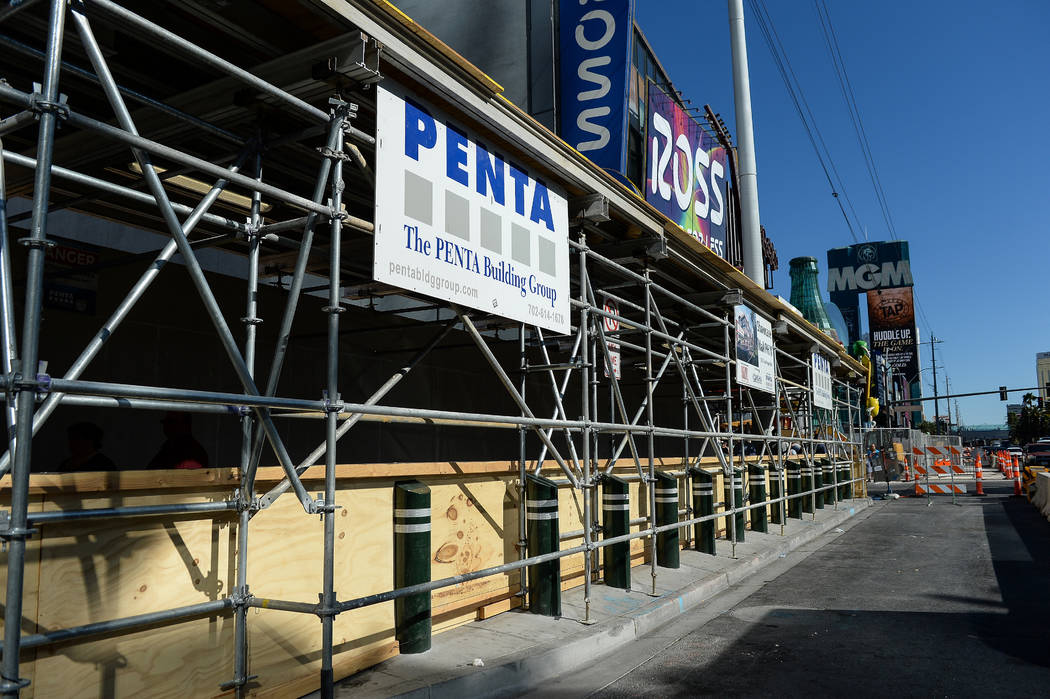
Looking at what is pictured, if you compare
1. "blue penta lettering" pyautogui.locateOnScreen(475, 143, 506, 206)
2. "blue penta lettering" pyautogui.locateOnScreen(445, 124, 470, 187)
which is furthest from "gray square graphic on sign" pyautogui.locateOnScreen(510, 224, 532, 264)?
"blue penta lettering" pyautogui.locateOnScreen(445, 124, 470, 187)

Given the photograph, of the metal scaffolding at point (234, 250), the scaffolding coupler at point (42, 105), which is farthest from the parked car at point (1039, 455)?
the scaffolding coupler at point (42, 105)

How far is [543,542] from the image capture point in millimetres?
7504

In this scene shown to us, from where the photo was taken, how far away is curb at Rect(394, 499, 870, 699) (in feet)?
17.7

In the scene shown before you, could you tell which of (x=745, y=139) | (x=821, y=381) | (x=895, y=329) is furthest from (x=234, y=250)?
(x=895, y=329)

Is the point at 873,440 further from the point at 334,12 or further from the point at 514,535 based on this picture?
the point at 334,12

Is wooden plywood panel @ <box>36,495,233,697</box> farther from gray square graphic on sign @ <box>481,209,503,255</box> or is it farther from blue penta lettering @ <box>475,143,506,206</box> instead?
blue penta lettering @ <box>475,143,506,206</box>

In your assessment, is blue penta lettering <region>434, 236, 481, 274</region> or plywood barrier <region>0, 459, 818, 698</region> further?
blue penta lettering <region>434, 236, 481, 274</region>

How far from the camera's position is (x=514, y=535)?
304 inches

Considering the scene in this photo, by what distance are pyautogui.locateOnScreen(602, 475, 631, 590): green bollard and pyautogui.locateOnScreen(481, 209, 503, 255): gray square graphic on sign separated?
11.7 ft

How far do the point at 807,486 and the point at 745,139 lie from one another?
1329cm

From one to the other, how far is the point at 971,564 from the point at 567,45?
13371 millimetres

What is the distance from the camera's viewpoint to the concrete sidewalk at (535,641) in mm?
5398

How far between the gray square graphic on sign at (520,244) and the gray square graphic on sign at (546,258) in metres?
0.23

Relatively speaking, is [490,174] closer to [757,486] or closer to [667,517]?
[667,517]
